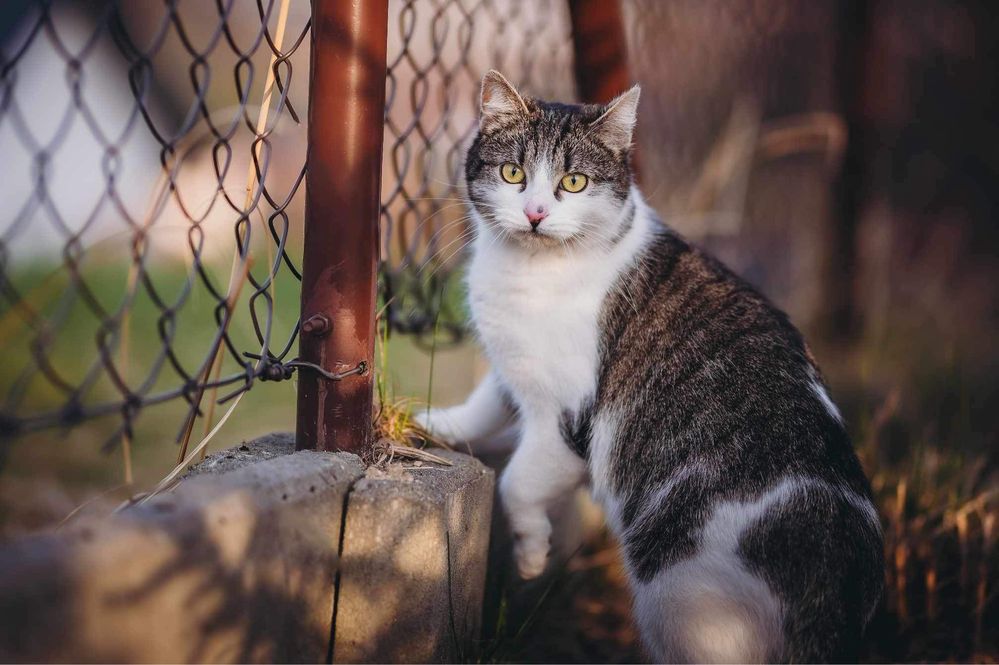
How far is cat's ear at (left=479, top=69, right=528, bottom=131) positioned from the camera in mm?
1928

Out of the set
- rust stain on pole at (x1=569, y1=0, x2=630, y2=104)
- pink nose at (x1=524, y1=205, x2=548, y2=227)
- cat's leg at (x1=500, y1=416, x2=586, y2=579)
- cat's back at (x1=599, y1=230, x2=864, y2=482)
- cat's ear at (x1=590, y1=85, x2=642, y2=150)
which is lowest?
cat's leg at (x1=500, y1=416, x2=586, y2=579)

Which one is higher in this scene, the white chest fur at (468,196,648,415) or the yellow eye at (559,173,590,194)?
the yellow eye at (559,173,590,194)

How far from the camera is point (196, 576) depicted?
984mm

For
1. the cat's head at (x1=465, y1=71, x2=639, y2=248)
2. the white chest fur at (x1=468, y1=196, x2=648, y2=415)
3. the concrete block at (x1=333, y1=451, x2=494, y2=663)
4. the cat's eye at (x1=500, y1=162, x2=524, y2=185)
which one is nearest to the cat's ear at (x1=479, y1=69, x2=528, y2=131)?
the cat's head at (x1=465, y1=71, x2=639, y2=248)

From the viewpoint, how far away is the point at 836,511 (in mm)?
1484

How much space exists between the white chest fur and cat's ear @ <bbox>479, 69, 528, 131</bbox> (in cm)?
30

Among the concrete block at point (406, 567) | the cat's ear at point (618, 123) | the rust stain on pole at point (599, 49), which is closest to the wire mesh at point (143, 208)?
the concrete block at point (406, 567)

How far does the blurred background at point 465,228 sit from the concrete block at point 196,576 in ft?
0.43

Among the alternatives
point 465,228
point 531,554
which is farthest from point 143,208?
point 531,554

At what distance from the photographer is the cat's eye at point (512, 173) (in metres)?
1.91

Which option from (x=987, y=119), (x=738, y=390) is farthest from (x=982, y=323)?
(x=738, y=390)

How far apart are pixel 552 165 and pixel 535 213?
189 mm

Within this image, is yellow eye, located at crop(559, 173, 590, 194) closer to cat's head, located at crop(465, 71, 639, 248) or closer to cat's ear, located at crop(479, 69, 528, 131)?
cat's head, located at crop(465, 71, 639, 248)

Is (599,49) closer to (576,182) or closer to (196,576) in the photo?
(576,182)
